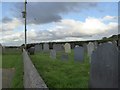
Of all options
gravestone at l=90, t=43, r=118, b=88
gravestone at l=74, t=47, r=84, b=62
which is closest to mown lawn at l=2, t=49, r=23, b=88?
gravestone at l=74, t=47, r=84, b=62

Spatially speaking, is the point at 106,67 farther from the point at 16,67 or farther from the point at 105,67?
the point at 16,67

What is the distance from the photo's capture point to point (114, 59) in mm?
6766

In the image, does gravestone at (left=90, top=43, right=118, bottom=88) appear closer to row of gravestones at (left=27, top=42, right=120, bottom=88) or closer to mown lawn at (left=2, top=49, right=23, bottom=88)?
row of gravestones at (left=27, top=42, right=120, bottom=88)

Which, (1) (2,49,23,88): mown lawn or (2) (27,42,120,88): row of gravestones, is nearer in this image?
(2) (27,42,120,88): row of gravestones

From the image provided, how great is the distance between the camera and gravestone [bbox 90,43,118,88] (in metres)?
6.77

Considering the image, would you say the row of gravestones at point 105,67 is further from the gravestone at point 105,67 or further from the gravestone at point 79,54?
the gravestone at point 79,54

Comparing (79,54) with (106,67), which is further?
(79,54)

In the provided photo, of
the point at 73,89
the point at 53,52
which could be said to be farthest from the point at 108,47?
the point at 53,52

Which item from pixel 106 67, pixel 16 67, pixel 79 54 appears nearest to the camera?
pixel 106 67

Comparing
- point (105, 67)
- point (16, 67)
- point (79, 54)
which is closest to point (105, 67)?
point (105, 67)

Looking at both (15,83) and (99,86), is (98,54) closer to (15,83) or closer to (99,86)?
(99,86)

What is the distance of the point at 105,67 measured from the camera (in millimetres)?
7145

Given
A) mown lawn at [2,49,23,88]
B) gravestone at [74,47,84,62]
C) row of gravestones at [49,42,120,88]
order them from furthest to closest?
1. gravestone at [74,47,84,62]
2. mown lawn at [2,49,23,88]
3. row of gravestones at [49,42,120,88]

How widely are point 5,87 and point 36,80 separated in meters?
6.56
